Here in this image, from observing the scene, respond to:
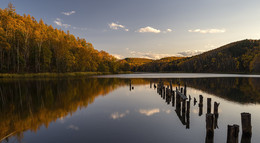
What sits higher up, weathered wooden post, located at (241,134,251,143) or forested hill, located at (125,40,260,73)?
forested hill, located at (125,40,260,73)

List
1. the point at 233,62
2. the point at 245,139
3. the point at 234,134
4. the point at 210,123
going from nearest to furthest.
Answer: the point at 234,134 < the point at 210,123 < the point at 245,139 < the point at 233,62

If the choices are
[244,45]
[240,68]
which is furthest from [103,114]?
[244,45]

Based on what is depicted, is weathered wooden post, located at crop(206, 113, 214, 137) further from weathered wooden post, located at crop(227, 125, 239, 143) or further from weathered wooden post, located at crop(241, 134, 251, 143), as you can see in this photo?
weathered wooden post, located at crop(241, 134, 251, 143)

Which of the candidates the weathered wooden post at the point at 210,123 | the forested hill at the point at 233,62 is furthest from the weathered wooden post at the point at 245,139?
the forested hill at the point at 233,62

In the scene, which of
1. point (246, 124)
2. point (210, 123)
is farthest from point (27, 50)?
point (246, 124)

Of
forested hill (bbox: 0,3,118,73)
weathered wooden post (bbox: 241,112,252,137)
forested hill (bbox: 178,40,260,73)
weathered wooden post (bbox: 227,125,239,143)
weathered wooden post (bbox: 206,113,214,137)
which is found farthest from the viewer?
forested hill (bbox: 178,40,260,73)

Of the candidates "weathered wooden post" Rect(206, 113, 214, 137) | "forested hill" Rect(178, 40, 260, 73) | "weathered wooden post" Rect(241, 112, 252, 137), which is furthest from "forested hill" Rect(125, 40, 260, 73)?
"weathered wooden post" Rect(206, 113, 214, 137)

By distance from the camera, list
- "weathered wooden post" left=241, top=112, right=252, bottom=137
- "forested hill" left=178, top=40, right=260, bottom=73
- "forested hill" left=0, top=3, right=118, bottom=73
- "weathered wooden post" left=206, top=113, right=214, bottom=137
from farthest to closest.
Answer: "forested hill" left=178, top=40, right=260, bottom=73 < "forested hill" left=0, top=3, right=118, bottom=73 < "weathered wooden post" left=241, top=112, right=252, bottom=137 < "weathered wooden post" left=206, top=113, right=214, bottom=137

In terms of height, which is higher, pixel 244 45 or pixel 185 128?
pixel 244 45

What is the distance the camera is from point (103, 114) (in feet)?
45.6

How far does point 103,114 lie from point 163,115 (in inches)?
231

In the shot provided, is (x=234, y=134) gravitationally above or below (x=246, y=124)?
above

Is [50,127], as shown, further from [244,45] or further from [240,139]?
[244,45]

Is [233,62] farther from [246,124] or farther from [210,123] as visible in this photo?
[210,123]
